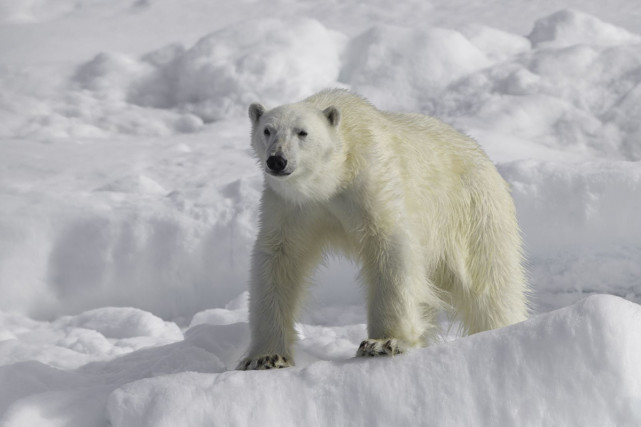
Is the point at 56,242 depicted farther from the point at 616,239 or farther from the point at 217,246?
the point at 616,239

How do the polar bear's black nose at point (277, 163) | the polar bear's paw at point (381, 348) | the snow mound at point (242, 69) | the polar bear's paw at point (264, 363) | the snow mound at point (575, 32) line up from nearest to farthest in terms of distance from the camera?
the polar bear's paw at point (381, 348) → the polar bear's black nose at point (277, 163) → the polar bear's paw at point (264, 363) → the snow mound at point (242, 69) → the snow mound at point (575, 32)

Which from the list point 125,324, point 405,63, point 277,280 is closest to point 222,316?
point 125,324

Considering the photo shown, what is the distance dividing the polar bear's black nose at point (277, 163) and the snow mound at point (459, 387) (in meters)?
0.74

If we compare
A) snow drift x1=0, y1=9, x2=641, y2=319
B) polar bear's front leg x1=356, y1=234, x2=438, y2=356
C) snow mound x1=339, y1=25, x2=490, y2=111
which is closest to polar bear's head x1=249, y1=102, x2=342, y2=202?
polar bear's front leg x1=356, y1=234, x2=438, y2=356

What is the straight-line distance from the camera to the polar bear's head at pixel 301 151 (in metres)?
3.14

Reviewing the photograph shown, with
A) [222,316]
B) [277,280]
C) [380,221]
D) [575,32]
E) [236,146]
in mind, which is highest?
[380,221]

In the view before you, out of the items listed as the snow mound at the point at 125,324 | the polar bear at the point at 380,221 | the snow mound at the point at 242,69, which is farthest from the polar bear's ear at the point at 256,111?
the snow mound at the point at 242,69

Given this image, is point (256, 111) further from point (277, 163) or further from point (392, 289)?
point (392, 289)

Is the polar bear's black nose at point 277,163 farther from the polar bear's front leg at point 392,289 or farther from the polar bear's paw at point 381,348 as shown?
the polar bear's paw at point 381,348

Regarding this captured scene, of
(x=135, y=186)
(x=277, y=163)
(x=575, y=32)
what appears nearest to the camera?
(x=277, y=163)

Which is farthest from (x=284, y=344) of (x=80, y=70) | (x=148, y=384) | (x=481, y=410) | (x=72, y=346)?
(x=80, y=70)

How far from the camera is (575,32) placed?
921cm

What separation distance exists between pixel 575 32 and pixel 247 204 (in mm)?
5037

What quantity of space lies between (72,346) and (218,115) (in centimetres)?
423
